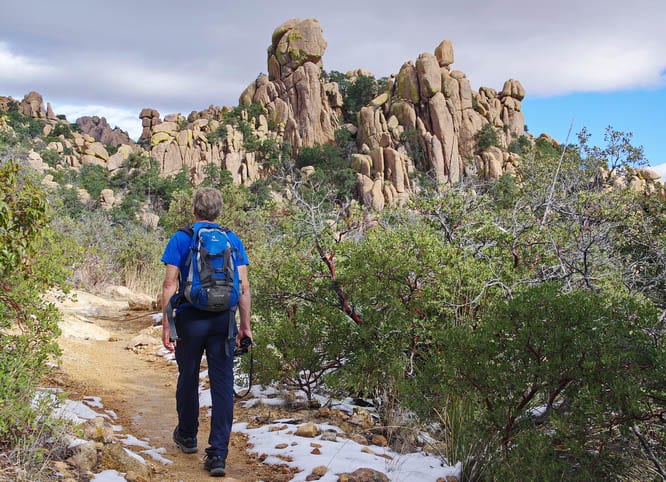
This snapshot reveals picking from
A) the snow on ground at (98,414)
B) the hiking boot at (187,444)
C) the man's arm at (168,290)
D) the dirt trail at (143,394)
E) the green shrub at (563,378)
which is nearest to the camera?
the green shrub at (563,378)

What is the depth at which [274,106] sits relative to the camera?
65688 mm

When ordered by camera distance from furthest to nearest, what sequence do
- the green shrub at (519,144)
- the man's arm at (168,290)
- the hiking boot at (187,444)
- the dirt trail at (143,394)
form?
the green shrub at (519,144)
the hiking boot at (187,444)
the dirt trail at (143,394)
the man's arm at (168,290)

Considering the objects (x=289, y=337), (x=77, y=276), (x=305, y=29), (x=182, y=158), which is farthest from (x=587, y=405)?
(x=305, y=29)

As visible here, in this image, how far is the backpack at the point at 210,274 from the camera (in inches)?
150

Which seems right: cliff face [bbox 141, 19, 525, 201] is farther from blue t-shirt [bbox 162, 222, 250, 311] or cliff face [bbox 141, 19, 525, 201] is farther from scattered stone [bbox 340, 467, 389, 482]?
scattered stone [bbox 340, 467, 389, 482]

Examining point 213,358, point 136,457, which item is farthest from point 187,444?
point 213,358

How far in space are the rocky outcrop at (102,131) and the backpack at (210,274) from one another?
89937 mm

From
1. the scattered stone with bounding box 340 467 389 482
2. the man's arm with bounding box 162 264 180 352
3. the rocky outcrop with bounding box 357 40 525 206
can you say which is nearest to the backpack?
→ the man's arm with bounding box 162 264 180 352

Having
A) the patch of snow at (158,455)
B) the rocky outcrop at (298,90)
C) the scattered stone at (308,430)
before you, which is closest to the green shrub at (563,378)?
the scattered stone at (308,430)

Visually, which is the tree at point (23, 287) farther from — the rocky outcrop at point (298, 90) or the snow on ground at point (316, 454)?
the rocky outcrop at point (298, 90)

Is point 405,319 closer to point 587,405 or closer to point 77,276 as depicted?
point 587,405

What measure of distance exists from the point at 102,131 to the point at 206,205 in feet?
319

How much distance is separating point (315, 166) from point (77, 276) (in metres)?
45.8

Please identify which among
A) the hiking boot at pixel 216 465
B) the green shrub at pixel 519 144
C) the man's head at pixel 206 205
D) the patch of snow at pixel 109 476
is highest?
the green shrub at pixel 519 144
